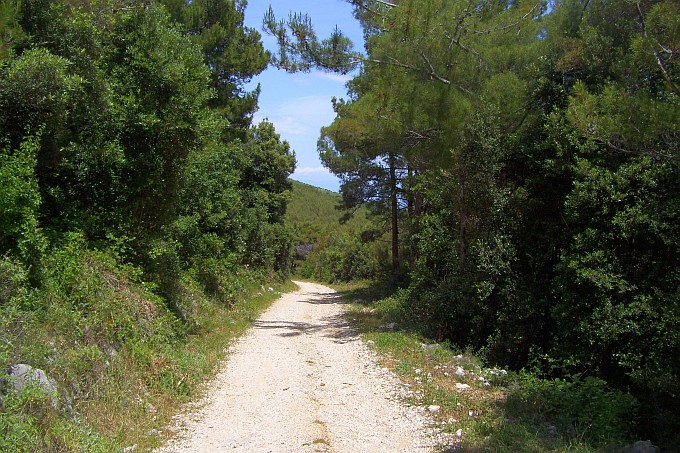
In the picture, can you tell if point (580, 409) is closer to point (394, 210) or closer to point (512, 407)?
point (512, 407)

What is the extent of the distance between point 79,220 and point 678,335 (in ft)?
31.6

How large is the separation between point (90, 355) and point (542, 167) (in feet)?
30.3

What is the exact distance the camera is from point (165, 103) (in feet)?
30.9

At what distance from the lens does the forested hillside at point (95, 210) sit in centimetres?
Result: 561

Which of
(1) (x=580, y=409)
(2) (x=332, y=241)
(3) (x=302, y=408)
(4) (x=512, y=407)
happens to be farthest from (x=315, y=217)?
(1) (x=580, y=409)

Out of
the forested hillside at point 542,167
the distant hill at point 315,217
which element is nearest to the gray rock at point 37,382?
the forested hillside at point 542,167

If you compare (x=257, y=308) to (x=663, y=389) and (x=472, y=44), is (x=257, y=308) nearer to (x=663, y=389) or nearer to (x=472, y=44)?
(x=472, y=44)

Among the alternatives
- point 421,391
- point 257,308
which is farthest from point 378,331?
point 257,308

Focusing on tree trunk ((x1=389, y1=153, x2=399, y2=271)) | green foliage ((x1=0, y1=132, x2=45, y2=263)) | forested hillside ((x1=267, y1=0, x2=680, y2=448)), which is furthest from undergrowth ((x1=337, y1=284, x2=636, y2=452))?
tree trunk ((x1=389, y1=153, x2=399, y2=271))

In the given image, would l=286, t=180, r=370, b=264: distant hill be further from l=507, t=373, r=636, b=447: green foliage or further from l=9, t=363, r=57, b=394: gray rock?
l=9, t=363, r=57, b=394: gray rock

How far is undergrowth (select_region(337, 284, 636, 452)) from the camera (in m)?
6.00

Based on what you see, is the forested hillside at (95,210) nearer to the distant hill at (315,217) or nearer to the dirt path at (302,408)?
the dirt path at (302,408)

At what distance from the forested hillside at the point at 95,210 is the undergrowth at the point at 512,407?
3752mm

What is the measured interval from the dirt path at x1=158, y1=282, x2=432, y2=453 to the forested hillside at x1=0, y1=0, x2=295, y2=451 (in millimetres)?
729
